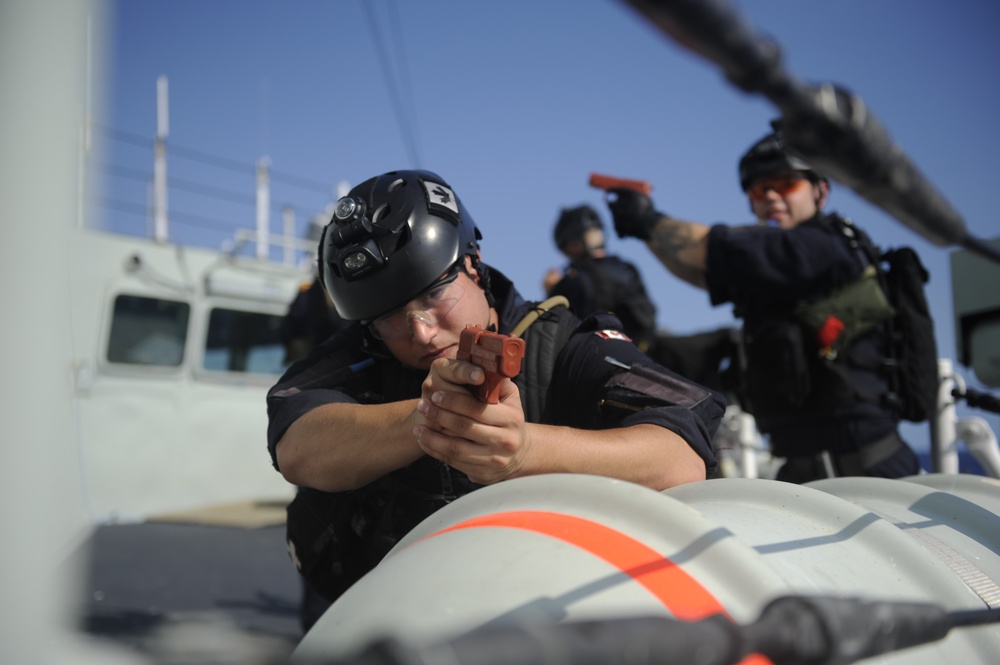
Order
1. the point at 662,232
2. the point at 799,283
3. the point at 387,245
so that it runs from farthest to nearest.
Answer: the point at 662,232
the point at 799,283
the point at 387,245

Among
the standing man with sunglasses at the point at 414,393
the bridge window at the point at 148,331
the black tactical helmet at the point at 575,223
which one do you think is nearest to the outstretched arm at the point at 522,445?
the standing man with sunglasses at the point at 414,393

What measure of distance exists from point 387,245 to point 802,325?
161 centimetres

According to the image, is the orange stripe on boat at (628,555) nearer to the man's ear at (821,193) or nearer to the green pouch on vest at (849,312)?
the green pouch on vest at (849,312)

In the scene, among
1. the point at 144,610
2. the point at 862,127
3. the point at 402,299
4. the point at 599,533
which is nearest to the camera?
Answer: the point at 862,127

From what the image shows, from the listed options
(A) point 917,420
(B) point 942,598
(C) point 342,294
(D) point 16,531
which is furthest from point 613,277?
(D) point 16,531

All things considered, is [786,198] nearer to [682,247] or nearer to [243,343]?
[682,247]

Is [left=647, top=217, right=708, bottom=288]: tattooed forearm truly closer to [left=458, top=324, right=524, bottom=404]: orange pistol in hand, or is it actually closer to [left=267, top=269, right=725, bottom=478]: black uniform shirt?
[left=267, top=269, right=725, bottom=478]: black uniform shirt

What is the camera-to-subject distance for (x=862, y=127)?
0.72m

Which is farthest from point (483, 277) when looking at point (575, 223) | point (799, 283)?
point (575, 223)

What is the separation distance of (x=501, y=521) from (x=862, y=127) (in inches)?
24.5

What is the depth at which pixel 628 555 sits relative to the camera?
0.95m

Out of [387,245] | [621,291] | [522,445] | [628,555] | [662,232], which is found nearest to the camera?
[628,555]

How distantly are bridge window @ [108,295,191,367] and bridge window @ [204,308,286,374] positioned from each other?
0.29 metres

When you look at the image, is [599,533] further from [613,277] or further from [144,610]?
[144,610]
